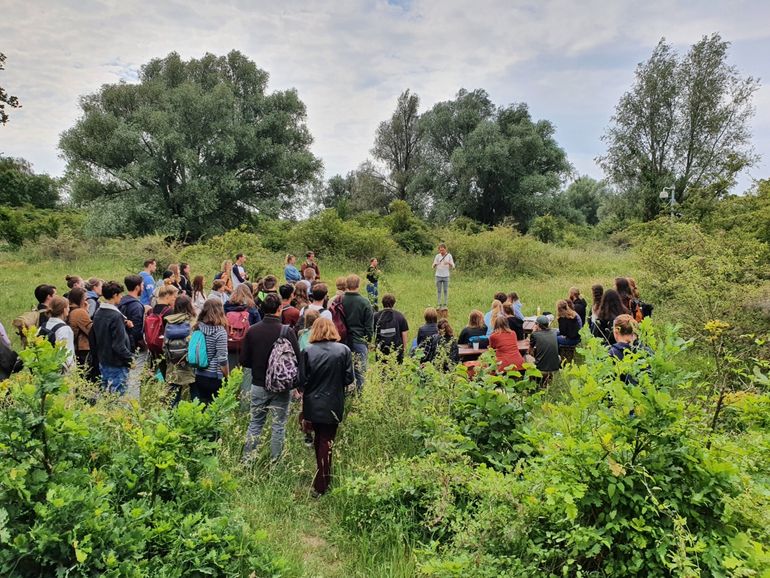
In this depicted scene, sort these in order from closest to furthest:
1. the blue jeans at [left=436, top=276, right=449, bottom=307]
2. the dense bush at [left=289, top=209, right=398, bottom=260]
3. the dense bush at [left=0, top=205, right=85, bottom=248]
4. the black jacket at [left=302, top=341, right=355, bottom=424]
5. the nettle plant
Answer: the nettle plant, the black jacket at [left=302, top=341, right=355, bottom=424], the blue jeans at [left=436, top=276, right=449, bottom=307], the dense bush at [left=289, top=209, right=398, bottom=260], the dense bush at [left=0, top=205, right=85, bottom=248]

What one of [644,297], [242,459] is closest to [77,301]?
[242,459]

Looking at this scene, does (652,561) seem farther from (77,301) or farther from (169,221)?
(169,221)

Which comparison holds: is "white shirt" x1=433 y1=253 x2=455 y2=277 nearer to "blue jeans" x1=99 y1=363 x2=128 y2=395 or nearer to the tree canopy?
"blue jeans" x1=99 y1=363 x2=128 y2=395

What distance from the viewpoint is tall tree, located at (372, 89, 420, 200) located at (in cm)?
4338

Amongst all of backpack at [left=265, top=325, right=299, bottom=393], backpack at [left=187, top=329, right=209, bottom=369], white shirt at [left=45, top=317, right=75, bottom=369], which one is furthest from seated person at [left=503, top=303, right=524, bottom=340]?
white shirt at [left=45, top=317, right=75, bottom=369]

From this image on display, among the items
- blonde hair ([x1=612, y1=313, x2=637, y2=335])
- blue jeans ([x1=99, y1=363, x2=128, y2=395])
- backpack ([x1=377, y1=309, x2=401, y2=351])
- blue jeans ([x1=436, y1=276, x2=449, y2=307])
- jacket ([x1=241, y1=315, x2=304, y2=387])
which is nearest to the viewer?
blonde hair ([x1=612, y1=313, x2=637, y2=335])

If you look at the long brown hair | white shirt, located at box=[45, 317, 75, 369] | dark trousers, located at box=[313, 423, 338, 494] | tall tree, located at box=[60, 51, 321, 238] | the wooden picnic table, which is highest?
tall tree, located at box=[60, 51, 321, 238]

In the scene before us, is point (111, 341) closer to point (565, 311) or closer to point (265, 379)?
point (265, 379)

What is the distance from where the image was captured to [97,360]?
5.62m

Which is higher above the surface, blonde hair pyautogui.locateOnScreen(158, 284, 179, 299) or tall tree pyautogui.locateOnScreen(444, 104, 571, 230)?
tall tree pyautogui.locateOnScreen(444, 104, 571, 230)

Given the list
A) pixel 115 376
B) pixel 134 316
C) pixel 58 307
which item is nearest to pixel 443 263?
pixel 134 316

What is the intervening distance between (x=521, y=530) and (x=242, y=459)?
10.0ft

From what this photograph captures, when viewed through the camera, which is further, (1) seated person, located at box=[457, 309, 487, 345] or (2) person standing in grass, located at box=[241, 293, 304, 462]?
(1) seated person, located at box=[457, 309, 487, 345]

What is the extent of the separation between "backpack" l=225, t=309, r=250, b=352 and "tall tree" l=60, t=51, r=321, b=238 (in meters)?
19.2
